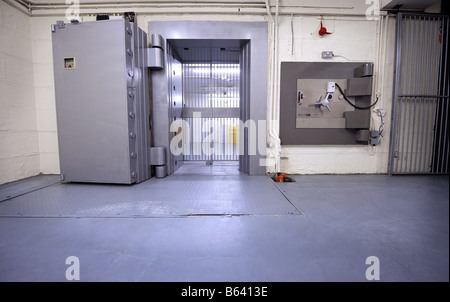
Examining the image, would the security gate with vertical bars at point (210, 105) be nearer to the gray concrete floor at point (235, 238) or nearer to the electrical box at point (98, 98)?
the electrical box at point (98, 98)

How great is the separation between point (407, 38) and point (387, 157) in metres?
2.09

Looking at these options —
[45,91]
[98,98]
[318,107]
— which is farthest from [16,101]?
[318,107]

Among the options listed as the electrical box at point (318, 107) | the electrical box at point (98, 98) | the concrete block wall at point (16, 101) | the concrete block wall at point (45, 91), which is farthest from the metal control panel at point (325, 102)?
the concrete block wall at point (16, 101)

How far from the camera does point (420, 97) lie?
377 cm

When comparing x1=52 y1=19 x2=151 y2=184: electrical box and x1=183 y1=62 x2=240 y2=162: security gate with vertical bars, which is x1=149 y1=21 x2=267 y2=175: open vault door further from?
x1=52 y1=19 x2=151 y2=184: electrical box

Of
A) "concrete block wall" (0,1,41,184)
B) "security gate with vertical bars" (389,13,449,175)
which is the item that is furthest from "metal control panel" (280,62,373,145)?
"concrete block wall" (0,1,41,184)

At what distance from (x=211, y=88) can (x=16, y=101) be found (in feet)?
10.9

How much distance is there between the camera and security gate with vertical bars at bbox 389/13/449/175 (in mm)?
3689

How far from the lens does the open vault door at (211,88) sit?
359 cm

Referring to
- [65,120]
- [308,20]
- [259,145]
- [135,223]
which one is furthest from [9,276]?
[308,20]

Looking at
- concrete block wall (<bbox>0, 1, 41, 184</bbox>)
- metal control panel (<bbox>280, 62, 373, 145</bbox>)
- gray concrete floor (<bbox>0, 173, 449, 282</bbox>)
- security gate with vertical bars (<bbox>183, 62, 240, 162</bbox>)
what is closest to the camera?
gray concrete floor (<bbox>0, 173, 449, 282</bbox>)

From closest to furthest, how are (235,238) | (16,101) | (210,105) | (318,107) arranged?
(235,238), (16,101), (318,107), (210,105)

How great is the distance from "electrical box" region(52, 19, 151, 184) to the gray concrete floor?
1.62 feet

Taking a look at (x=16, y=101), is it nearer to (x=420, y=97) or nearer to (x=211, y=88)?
(x=211, y=88)
